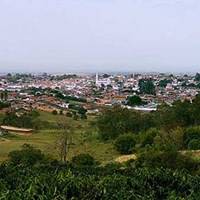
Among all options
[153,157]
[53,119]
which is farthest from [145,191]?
[53,119]

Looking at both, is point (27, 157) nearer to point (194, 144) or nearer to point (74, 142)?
point (194, 144)

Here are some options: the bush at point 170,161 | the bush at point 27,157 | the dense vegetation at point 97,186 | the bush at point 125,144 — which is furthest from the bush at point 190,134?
the dense vegetation at point 97,186

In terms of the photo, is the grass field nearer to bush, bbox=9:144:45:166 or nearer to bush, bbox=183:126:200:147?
bush, bbox=9:144:45:166

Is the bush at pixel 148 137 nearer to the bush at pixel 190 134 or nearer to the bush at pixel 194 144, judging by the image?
the bush at pixel 190 134

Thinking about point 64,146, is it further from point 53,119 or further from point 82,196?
point 82,196

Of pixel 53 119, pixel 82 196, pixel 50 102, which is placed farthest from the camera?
pixel 50 102

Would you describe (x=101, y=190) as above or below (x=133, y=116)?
above

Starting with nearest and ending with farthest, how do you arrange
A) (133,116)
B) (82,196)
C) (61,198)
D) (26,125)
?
(61,198)
(82,196)
(133,116)
(26,125)
